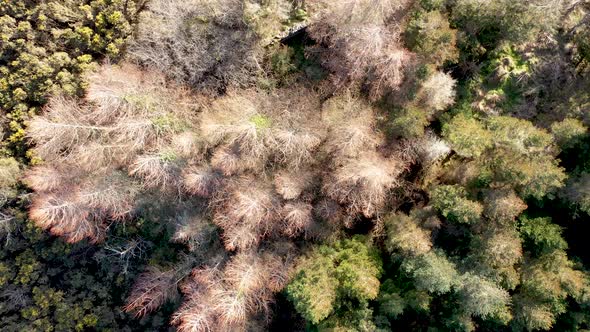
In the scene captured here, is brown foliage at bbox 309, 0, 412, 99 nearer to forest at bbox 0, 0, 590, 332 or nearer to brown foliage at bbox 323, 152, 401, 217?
forest at bbox 0, 0, 590, 332

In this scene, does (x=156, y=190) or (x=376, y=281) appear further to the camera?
(x=156, y=190)

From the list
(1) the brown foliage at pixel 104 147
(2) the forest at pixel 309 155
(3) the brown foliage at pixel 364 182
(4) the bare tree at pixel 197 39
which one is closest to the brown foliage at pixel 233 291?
(2) the forest at pixel 309 155

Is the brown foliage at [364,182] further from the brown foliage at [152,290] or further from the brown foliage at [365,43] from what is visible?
the brown foliage at [152,290]

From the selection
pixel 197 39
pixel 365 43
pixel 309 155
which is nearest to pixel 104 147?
pixel 197 39

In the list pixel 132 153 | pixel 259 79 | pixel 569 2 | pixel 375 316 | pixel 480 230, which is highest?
pixel 569 2

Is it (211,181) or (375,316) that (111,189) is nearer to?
(211,181)

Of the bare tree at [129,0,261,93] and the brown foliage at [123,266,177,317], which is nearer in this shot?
the bare tree at [129,0,261,93]

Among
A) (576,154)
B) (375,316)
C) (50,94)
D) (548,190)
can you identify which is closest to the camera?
(548,190)

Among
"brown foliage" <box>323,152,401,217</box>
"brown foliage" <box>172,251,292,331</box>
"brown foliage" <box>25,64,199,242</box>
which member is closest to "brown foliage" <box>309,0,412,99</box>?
"brown foliage" <box>323,152,401,217</box>

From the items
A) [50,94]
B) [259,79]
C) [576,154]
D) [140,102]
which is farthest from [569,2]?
[50,94]

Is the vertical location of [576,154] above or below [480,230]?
above
